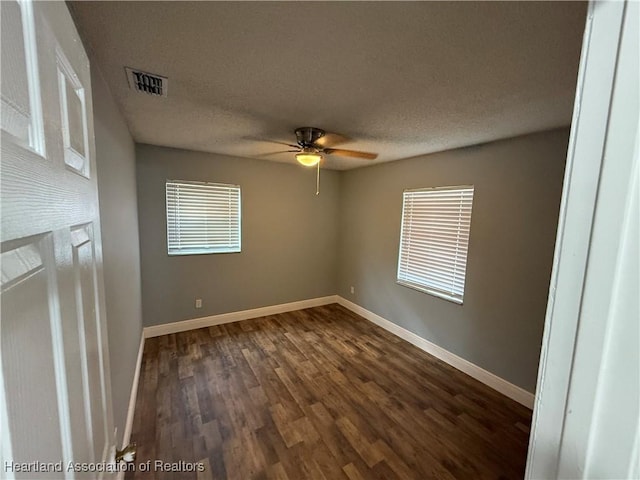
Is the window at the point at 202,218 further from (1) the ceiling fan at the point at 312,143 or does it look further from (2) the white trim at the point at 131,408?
(1) the ceiling fan at the point at 312,143

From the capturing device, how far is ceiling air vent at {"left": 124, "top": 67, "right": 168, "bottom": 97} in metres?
1.47

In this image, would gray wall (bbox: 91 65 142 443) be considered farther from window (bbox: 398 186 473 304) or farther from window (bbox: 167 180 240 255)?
window (bbox: 398 186 473 304)

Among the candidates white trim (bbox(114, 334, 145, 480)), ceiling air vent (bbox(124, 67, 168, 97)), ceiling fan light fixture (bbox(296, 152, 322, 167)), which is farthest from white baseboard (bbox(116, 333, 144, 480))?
ceiling fan light fixture (bbox(296, 152, 322, 167))

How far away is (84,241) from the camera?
0.70m

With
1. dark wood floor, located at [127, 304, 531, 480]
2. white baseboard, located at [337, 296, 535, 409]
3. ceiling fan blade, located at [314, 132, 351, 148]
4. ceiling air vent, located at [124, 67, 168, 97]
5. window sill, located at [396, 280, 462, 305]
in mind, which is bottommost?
dark wood floor, located at [127, 304, 531, 480]

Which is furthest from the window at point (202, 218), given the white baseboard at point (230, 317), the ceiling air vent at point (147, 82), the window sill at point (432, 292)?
the window sill at point (432, 292)

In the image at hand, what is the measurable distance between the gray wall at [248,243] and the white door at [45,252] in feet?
9.08

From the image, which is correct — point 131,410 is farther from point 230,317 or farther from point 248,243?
point 248,243

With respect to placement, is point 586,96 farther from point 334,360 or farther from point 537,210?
point 334,360

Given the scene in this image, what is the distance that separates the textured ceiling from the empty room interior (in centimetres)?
1

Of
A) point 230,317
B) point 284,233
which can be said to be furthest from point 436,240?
point 230,317

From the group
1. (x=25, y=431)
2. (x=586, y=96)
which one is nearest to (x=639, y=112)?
(x=586, y=96)

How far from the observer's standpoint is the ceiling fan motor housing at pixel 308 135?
7.33 feet

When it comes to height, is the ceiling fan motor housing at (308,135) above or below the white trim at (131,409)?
above
